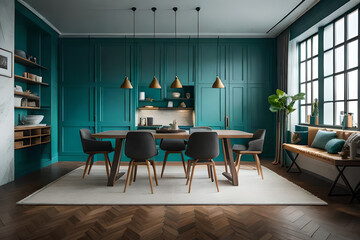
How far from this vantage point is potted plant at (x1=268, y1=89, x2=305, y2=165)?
508cm

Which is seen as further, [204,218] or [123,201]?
[123,201]

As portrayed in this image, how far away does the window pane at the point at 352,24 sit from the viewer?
3.69 metres

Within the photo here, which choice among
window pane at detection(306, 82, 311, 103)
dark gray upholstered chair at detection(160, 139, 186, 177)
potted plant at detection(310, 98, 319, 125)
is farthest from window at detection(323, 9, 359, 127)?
dark gray upholstered chair at detection(160, 139, 186, 177)

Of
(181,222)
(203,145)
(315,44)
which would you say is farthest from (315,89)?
(181,222)

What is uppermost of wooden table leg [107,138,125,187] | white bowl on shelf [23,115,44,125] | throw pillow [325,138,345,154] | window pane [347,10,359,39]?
window pane [347,10,359,39]

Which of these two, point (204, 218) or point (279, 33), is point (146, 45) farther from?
point (204, 218)

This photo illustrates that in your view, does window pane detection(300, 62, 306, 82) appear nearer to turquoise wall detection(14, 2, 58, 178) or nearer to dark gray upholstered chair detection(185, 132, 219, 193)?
dark gray upholstered chair detection(185, 132, 219, 193)

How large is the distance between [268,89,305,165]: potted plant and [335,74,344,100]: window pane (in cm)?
87

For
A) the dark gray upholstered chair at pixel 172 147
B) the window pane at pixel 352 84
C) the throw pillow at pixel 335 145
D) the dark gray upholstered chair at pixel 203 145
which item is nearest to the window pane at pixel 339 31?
the window pane at pixel 352 84

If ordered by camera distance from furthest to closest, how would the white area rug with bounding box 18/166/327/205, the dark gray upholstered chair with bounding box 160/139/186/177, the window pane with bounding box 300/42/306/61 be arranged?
the window pane with bounding box 300/42/306/61 < the dark gray upholstered chair with bounding box 160/139/186/177 < the white area rug with bounding box 18/166/327/205

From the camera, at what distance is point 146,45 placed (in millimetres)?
5914

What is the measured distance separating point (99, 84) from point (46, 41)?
1.48 m

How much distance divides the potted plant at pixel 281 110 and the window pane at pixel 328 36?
110 centimetres

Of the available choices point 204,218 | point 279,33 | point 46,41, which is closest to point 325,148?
point 204,218
